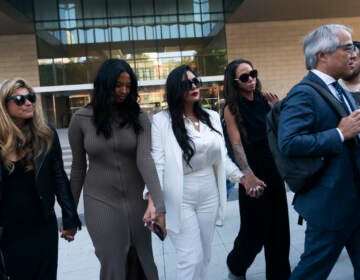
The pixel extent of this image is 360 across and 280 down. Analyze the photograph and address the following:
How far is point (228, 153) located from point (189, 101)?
67cm

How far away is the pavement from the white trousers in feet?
3.50

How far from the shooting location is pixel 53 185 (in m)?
2.79

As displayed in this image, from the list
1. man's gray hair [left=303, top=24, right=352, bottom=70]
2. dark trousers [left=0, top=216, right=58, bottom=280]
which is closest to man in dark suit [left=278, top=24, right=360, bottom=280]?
man's gray hair [left=303, top=24, right=352, bottom=70]

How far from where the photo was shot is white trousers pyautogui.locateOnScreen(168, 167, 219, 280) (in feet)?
9.61

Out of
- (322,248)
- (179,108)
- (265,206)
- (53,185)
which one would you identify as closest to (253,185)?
(265,206)

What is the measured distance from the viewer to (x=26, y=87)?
2785 mm

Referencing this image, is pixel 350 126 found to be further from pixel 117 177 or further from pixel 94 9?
pixel 94 9

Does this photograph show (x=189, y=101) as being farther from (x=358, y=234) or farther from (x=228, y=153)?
(x=358, y=234)

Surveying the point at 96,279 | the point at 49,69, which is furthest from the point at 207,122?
the point at 49,69

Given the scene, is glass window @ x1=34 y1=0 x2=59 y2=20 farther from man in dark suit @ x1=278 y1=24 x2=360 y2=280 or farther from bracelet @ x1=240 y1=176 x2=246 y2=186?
man in dark suit @ x1=278 y1=24 x2=360 y2=280

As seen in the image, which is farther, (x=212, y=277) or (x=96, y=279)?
(x=96, y=279)

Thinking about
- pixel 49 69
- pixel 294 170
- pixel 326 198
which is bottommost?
pixel 326 198

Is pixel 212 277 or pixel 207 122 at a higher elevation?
pixel 207 122

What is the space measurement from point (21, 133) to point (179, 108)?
114 centimetres
